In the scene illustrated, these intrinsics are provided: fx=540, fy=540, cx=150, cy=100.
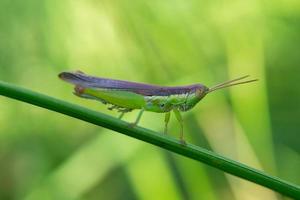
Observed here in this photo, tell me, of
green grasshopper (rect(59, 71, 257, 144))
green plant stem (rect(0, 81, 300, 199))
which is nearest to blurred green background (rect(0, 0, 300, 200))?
green grasshopper (rect(59, 71, 257, 144))

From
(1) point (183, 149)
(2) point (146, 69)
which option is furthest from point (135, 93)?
(2) point (146, 69)

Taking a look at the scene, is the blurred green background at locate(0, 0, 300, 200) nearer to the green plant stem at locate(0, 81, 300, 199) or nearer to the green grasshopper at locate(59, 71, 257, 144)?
the green grasshopper at locate(59, 71, 257, 144)

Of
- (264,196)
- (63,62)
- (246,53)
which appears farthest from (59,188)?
(246,53)

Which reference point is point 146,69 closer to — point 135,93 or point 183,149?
point 135,93

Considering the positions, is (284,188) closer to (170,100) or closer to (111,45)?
(170,100)

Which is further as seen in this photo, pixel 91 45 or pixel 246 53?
pixel 91 45

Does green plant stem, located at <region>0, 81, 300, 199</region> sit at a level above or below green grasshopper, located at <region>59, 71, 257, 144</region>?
below
